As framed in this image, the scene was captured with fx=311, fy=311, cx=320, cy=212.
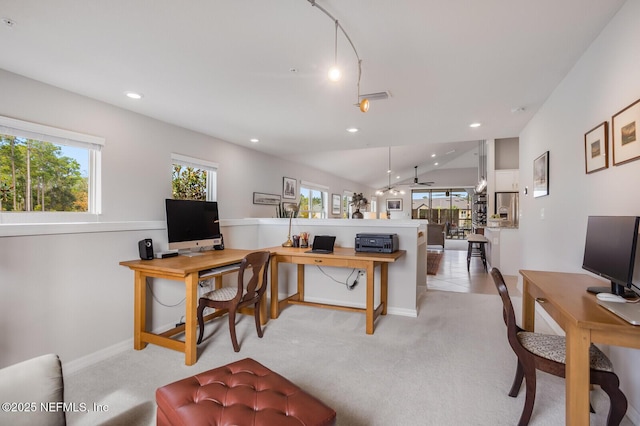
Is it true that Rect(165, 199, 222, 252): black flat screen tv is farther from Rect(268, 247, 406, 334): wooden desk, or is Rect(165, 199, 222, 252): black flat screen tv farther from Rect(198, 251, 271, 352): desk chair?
Rect(268, 247, 406, 334): wooden desk

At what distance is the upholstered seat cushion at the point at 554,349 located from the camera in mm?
1509

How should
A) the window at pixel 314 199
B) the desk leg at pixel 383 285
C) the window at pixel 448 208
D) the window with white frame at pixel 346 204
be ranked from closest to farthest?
the desk leg at pixel 383 285 < the window at pixel 314 199 < the window with white frame at pixel 346 204 < the window at pixel 448 208

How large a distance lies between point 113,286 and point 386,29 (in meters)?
2.94

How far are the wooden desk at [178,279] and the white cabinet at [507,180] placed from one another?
20.5 feet

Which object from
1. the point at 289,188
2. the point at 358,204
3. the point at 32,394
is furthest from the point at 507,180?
the point at 32,394

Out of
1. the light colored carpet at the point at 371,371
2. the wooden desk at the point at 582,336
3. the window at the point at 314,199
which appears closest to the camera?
the wooden desk at the point at 582,336

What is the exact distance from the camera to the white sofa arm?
1.04 m

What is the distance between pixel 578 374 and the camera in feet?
4.35

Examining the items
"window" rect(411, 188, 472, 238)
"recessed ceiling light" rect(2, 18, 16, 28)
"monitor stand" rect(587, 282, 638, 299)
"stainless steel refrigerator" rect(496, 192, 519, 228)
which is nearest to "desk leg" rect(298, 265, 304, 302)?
"monitor stand" rect(587, 282, 638, 299)

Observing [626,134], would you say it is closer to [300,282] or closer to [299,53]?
[299,53]

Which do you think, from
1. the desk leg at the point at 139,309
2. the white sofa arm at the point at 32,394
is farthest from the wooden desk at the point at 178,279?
the white sofa arm at the point at 32,394

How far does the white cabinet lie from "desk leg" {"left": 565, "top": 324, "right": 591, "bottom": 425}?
634 cm

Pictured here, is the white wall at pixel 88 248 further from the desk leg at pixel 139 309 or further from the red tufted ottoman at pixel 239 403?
the red tufted ottoman at pixel 239 403

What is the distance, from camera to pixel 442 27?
1838 millimetres
